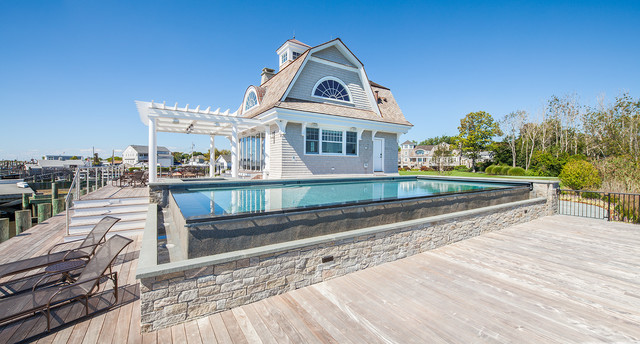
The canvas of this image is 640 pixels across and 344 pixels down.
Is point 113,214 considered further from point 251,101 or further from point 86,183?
point 86,183

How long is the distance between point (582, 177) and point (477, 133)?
72.6 feet

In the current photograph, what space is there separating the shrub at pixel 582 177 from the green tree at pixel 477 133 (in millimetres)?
20884

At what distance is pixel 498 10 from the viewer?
47.8 ft

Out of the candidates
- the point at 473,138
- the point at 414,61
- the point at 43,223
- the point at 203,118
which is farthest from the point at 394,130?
the point at 473,138

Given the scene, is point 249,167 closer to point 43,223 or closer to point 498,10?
point 43,223

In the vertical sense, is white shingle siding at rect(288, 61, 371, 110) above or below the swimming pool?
above

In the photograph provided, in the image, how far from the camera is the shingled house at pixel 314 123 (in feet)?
37.9

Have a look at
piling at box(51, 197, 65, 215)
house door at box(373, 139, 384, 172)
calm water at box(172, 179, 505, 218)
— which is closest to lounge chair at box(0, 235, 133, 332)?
calm water at box(172, 179, 505, 218)

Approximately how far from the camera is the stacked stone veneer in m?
2.69

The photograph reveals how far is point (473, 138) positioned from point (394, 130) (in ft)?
78.0

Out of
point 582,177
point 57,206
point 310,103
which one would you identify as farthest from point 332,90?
point 582,177

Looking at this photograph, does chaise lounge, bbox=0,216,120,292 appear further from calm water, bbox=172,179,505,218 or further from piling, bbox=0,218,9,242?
Result: piling, bbox=0,218,9,242

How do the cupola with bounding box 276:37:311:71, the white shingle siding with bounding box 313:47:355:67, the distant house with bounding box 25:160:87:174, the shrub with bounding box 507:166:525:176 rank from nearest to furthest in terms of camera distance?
the white shingle siding with bounding box 313:47:355:67 → the cupola with bounding box 276:37:311:71 → the shrub with bounding box 507:166:525:176 → the distant house with bounding box 25:160:87:174

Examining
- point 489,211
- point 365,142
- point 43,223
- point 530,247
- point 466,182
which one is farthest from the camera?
point 365,142
